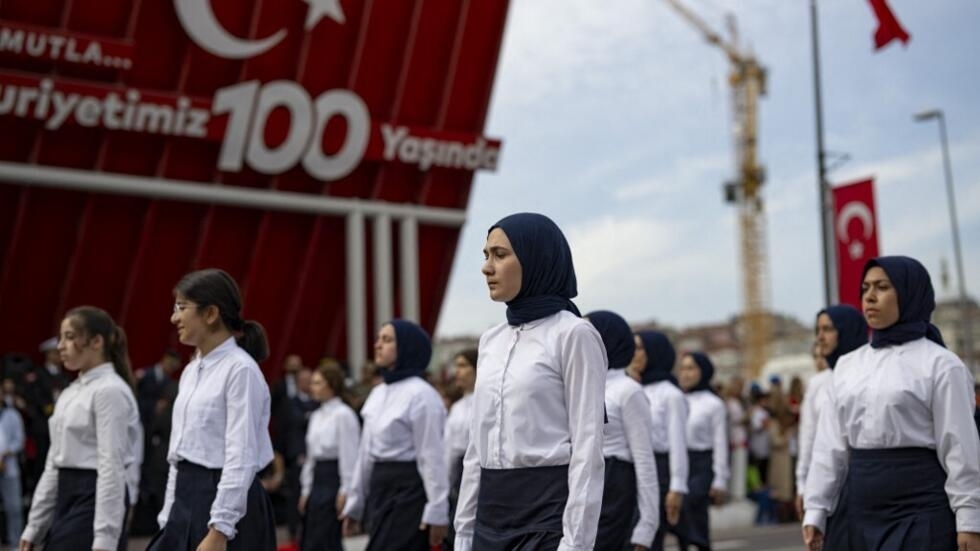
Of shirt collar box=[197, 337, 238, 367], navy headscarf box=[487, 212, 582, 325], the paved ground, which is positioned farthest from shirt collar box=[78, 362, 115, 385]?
the paved ground

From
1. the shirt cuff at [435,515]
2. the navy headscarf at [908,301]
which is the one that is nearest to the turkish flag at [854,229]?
the shirt cuff at [435,515]

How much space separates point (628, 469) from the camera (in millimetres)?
7695

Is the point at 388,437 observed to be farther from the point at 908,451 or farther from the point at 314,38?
the point at 314,38

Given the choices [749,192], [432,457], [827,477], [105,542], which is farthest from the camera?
[749,192]

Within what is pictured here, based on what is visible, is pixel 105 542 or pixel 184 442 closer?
pixel 184 442

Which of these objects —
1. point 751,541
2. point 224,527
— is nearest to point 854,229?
point 751,541

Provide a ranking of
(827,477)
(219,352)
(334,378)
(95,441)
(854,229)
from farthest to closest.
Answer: (854,229)
(334,378)
(95,441)
(827,477)
(219,352)

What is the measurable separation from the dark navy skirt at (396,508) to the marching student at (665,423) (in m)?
1.66

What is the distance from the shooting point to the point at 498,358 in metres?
4.80

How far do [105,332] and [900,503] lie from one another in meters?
3.99

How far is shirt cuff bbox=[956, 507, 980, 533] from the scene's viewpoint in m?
5.35

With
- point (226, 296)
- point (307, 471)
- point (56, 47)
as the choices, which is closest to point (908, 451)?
point (226, 296)

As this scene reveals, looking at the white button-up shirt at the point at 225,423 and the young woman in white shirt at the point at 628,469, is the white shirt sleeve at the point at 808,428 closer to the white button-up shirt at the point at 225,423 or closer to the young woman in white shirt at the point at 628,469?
the young woman in white shirt at the point at 628,469

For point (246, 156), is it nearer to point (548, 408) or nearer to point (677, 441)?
point (677, 441)
